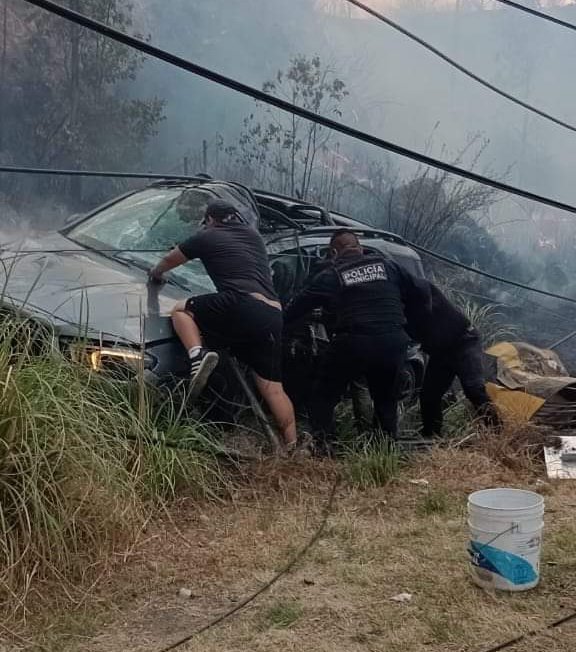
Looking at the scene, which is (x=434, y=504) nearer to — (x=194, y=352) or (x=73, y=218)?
(x=194, y=352)

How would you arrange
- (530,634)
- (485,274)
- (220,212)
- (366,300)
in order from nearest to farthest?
(530,634) → (220,212) → (366,300) → (485,274)

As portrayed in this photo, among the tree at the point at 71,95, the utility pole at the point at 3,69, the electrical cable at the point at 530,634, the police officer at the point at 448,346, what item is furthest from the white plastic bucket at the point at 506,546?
the utility pole at the point at 3,69

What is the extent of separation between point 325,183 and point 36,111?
262cm

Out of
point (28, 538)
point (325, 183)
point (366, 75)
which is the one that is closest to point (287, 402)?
point (28, 538)

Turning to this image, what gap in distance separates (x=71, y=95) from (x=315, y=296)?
2617 mm

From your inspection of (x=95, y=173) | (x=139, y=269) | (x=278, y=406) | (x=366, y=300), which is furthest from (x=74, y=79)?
(x=278, y=406)

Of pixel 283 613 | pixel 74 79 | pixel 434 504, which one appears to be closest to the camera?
pixel 283 613

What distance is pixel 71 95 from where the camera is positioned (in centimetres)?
686

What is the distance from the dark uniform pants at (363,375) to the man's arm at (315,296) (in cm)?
31

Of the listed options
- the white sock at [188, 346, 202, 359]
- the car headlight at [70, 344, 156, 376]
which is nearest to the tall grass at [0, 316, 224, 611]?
the car headlight at [70, 344, 156, 376]

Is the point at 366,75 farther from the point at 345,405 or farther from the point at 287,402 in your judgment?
the point at 287,402

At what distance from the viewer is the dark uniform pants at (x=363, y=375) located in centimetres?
594

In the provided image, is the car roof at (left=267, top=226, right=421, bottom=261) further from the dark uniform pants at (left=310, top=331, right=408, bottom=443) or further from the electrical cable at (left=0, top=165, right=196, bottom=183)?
the dark uniform pants at (left=310, top=331, right=408, bottom=443)

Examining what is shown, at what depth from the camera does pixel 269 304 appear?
18.7ft
